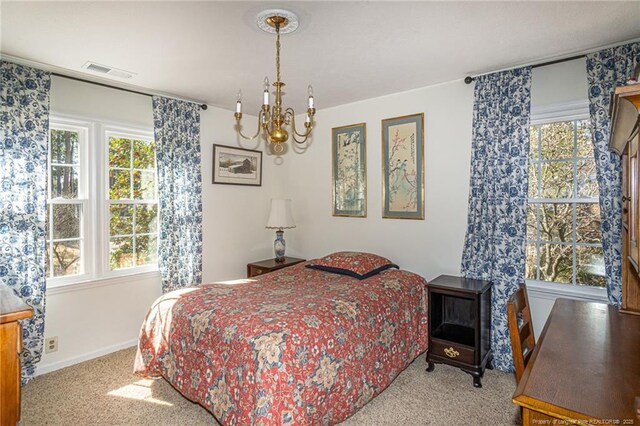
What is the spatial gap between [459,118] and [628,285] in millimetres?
1860

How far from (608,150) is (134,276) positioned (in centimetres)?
418

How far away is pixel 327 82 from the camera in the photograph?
10.7 ft

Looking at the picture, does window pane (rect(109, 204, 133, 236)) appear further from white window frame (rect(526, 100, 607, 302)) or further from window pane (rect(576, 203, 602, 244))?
window pane (rect(576, 203, 602, 244))

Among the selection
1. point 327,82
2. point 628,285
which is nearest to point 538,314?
point 628,285

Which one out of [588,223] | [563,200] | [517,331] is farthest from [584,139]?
[517,331]

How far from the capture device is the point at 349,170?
4.08m

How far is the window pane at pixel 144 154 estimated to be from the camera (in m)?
3.58

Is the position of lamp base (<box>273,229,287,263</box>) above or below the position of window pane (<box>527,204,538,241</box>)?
below

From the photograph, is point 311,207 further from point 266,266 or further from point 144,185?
point 144,185

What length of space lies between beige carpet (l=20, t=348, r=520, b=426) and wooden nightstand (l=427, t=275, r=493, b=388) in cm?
14

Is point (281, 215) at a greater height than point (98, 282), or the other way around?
point (281, 215)

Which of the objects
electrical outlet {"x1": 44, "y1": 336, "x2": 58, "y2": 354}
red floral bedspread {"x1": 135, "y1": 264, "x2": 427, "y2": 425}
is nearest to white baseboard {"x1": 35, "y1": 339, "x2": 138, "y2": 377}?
electrical outlet {"x1": 44, "y1": 336, "x2": 58, "y2": 354}

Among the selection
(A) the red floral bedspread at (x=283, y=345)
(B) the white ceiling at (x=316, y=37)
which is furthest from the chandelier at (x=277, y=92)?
(A) the red floral bedspread at (x=283, y=345)

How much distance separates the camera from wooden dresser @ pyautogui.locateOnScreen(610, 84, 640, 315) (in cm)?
123
